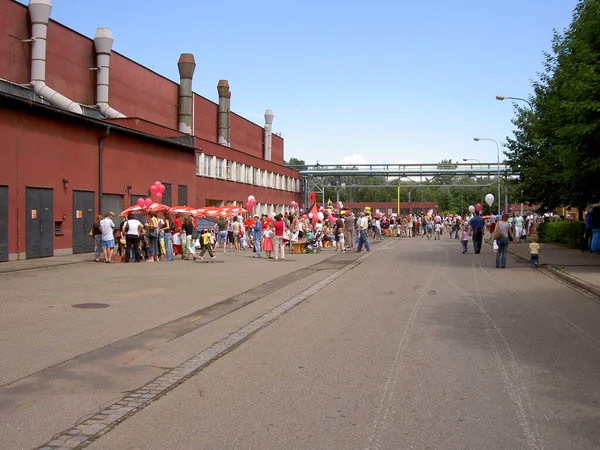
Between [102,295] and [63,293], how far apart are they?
0.91 m

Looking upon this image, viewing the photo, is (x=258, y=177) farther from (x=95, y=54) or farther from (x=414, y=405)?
(x=414, y=405)

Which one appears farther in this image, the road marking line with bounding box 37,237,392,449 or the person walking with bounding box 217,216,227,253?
the person walking with bounding box 217,216,227,253

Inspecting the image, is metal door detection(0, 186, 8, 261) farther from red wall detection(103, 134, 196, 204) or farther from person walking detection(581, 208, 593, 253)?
person walking detection(581, 208, 593, 253)

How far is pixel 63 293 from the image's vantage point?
13.5 m

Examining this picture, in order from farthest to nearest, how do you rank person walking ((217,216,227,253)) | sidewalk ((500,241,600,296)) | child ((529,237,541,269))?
person walking ((217,216,227,253))
child ((529,237,541,269))
sidewalk ((500,241,600,296))

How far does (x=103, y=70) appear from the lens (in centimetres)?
3788

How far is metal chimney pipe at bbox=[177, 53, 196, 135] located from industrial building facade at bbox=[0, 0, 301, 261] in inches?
2.9

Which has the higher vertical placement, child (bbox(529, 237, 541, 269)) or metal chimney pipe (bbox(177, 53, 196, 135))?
metal chimney pipe (bbox(177, 53, 196, 135))

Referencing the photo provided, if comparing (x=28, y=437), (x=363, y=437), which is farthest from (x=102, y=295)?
(x=363, y=437)

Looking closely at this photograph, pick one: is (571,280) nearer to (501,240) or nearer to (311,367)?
(501,240)

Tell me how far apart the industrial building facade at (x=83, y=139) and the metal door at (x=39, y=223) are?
0.12 feet

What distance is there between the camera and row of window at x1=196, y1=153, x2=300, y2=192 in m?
44.2

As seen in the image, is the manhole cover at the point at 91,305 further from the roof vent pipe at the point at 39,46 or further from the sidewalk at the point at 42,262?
the roof vent pipe at the point at 39,46

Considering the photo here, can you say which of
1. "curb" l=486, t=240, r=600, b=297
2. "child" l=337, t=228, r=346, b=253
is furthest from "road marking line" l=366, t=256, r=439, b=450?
"child" l=337, t=228, r=346, b=253
